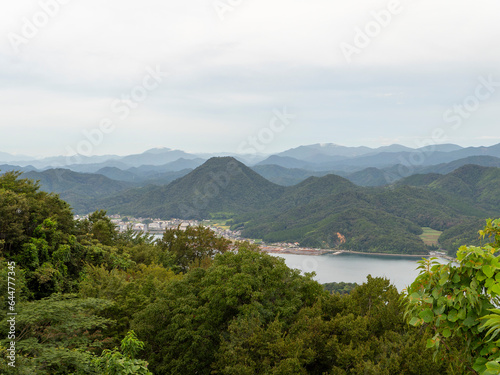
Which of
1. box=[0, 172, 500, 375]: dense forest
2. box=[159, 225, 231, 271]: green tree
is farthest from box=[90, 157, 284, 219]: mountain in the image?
box=[0, 172, 500, 375]: dense forest

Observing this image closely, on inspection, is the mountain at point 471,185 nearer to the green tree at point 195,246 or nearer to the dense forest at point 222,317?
the green tree at point 195,246

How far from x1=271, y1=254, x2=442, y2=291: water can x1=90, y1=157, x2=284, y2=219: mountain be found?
245 ft

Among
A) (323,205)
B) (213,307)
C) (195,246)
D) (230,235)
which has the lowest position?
(230,235)

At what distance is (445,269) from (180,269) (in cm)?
2660

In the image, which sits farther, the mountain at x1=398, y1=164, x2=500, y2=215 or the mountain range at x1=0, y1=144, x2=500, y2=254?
the mountain at x1=398, y1=164, x2=500, y2=215

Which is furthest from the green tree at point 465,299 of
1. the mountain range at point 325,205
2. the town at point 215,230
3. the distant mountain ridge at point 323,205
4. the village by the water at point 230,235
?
the distant mountain ridge at point 323,205

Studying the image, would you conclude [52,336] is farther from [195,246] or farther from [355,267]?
[355,267]

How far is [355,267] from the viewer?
229 feet

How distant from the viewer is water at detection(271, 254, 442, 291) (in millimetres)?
57875

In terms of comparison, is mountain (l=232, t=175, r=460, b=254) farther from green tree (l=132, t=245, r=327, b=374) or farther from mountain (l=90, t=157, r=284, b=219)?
green tree (l=132, t=245, r=327, b=374)

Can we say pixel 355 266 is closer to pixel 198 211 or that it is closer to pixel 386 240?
pixel 386 240

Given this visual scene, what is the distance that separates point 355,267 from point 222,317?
62999 millimetres

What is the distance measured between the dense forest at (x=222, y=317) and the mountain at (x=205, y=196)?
420ft

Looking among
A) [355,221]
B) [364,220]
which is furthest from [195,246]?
[364,220]
